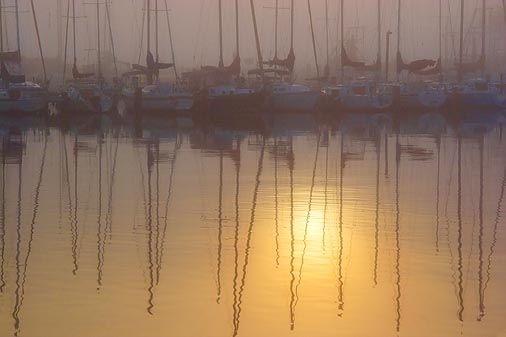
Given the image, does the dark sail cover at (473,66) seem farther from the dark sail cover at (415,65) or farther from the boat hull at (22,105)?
the boat hull at (22,105)

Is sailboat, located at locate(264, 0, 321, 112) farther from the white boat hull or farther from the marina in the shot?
the marina

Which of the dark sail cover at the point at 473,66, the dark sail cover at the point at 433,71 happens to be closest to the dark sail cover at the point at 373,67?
the dark sail cover at the point at 433,71

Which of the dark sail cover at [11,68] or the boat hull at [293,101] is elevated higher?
the dark sail cover at [11,68]

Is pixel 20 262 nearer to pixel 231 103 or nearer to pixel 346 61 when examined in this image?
pixel 231 103

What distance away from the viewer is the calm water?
1086 centimetres

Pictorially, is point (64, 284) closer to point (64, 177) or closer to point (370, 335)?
point (370, 335)

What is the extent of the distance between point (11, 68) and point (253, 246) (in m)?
64.0

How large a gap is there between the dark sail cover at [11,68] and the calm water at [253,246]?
41.9 m

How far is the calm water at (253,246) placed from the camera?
35.6 feet

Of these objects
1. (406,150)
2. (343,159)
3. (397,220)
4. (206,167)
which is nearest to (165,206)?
(397,220)

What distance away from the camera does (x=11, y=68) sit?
249 feet

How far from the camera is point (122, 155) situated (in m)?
34.1

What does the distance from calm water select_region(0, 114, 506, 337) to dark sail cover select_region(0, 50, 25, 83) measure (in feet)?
138

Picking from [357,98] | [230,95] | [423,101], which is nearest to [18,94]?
[230,95]
